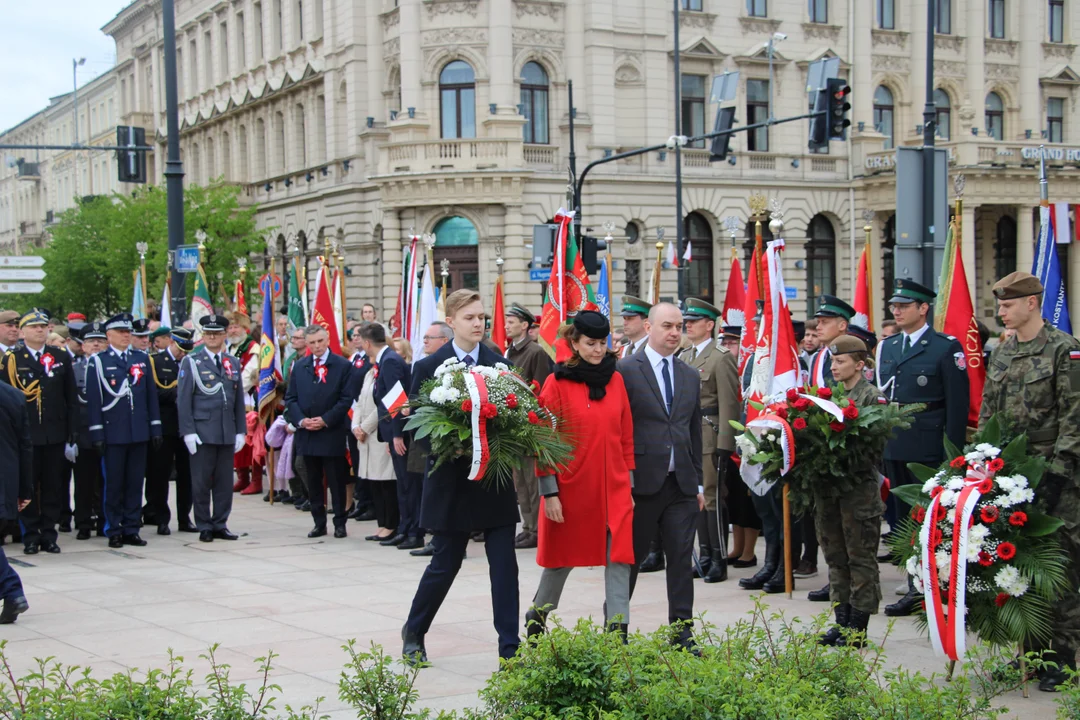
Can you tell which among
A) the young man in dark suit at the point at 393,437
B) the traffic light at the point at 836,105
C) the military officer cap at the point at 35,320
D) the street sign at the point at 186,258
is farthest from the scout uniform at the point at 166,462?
the traffic light at the point at 836,105

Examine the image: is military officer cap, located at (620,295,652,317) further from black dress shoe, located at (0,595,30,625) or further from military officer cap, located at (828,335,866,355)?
black dress shoe, located at (0,595,30,625)

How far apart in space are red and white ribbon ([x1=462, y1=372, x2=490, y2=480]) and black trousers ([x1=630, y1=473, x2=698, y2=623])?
1.09 metres

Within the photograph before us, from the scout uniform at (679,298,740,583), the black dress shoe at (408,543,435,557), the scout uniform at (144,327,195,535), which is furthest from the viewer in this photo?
the scout uniform at (144,327,195,535)

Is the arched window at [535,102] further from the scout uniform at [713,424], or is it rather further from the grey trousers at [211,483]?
the scout uniform at [713,424]

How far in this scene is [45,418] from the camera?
12867 millimetres

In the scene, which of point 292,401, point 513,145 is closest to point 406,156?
point 513,145

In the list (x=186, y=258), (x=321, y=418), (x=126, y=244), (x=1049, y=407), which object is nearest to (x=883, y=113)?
(x=126, y=244)

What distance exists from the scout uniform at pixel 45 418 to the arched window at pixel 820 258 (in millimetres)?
37804

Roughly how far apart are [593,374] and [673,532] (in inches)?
44.1

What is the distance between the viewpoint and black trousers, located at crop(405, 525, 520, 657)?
25.2 ft

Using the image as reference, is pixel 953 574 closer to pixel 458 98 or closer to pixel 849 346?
pixel 849 346

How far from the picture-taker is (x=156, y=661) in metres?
8.05

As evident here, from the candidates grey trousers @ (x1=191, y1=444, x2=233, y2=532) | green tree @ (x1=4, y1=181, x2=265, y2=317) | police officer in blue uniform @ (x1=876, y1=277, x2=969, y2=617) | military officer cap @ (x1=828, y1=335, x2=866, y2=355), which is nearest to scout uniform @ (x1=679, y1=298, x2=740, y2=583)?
police officer in blue uniform @ (x1=876, y1=277, x2=969, y2=617)

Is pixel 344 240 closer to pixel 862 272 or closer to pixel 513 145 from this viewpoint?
pixel 513 145
